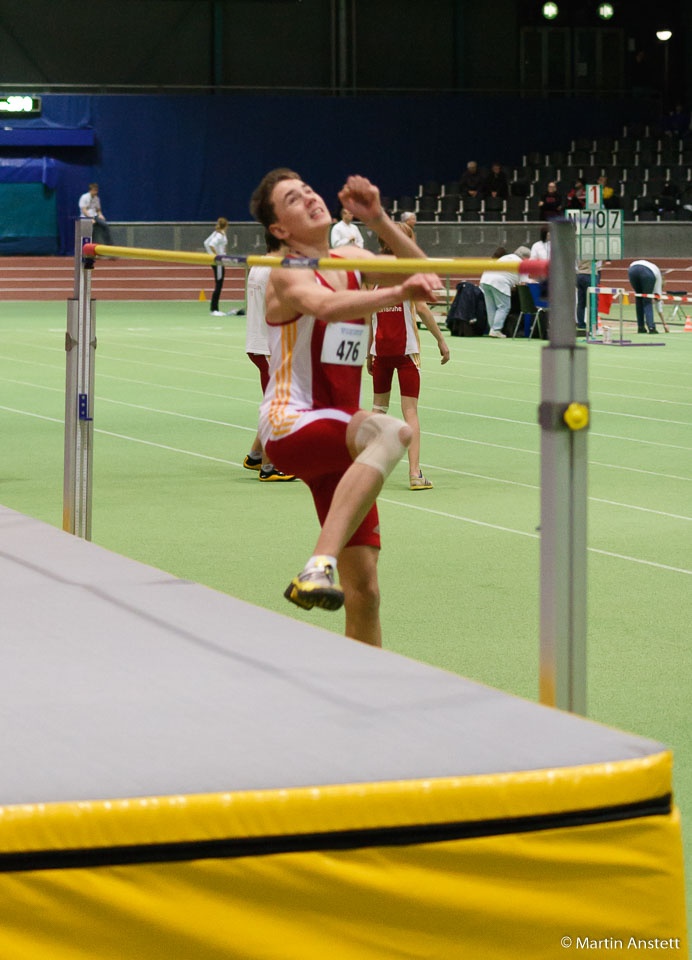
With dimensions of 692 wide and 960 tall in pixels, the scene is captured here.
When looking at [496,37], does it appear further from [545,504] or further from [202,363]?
[545,504]

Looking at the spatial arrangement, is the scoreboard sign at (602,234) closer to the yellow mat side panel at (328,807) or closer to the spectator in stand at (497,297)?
the spectator in stand at (497,297)

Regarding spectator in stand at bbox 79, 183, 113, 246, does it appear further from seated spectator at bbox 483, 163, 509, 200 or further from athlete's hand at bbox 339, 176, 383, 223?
athlete's hand at bbox 339, 176, 383, 223

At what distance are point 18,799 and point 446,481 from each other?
7177mm

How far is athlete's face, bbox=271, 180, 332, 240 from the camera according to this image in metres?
4.60

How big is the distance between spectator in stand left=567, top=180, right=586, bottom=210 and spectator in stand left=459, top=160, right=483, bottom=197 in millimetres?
2824

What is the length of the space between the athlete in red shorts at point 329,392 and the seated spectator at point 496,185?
3189 centimetres

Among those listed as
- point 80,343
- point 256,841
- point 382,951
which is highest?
point 80,343

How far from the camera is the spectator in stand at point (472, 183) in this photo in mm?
36156

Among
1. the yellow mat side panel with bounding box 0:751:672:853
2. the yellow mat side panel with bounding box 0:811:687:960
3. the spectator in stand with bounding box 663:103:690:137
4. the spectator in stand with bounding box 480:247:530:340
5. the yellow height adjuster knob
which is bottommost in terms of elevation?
the yellow mat side panel with bounding box 0:811:687:960

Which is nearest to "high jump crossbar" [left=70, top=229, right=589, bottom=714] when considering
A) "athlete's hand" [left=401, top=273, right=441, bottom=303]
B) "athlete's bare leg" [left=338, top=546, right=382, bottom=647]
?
"athlete's hand" [left=401, top=273, right=441, bottom=303]

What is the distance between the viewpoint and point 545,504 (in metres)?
3.60

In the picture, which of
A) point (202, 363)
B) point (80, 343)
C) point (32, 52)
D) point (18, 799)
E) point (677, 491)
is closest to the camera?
point (18, 799)

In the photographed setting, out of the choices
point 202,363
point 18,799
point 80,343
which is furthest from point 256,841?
point 202,363

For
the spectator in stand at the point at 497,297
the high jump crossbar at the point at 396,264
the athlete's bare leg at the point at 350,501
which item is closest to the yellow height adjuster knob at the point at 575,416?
the high jump crossbar at the point at 396,264
